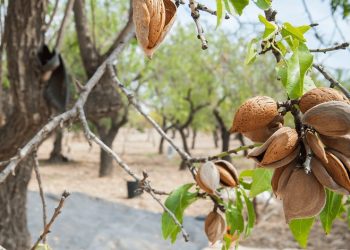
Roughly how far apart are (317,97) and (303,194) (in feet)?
0.53

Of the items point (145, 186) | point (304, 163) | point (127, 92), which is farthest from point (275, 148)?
point (127, 92)

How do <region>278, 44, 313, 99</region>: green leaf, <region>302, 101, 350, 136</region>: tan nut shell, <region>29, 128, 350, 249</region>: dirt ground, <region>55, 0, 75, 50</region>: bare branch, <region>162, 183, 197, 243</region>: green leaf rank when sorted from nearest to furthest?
<region>302, 101, 350, 136</region>: tan nut shell, <region>278, 44, 313, 99</region>: green leaf, <region>162, 183, 197, 243</region>: green leaf, <region>55, 0, 75, 50</region>: bare branch, <region>29, 128, 350, 249</region>: dirt ground

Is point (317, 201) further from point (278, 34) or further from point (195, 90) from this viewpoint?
point (195, 90)

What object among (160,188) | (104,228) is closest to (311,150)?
(104,228)

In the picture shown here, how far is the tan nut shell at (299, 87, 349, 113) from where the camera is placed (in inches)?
30.1

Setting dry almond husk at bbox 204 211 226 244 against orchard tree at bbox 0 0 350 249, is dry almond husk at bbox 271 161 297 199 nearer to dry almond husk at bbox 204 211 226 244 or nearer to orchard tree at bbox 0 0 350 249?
orchard tree at bbox 0 0 350 249

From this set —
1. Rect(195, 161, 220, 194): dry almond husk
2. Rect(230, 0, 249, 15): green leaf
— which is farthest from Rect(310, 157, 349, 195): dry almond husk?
Rect(195, 161, 220, 194): dry almond husk

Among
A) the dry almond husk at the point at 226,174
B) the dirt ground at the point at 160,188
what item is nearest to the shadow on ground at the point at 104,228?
the dirt ground at the point at 160,188

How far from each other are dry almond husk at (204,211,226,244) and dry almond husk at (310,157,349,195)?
28.3 inches

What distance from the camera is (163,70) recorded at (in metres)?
17.1

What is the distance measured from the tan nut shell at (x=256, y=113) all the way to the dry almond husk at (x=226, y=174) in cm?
55

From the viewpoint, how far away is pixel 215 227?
142 centimetres

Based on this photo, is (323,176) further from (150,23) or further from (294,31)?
(150,23)

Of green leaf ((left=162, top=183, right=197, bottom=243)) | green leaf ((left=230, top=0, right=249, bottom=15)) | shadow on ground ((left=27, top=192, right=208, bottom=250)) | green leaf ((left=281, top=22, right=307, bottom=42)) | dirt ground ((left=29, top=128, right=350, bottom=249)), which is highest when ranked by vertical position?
green leaf ((left=230, top=0, right=249, bottom=15))
